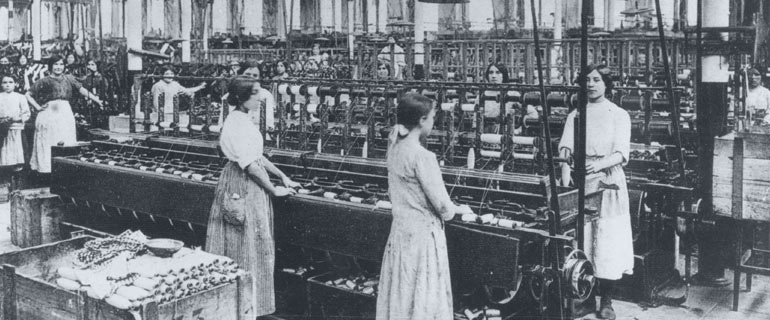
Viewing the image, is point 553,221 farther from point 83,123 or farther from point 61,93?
point 83,123

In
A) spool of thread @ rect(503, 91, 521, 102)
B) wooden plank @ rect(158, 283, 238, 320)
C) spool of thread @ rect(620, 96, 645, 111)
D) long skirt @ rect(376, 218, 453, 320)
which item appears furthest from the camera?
spool of thread @ rect(620, 96, 645, 111)

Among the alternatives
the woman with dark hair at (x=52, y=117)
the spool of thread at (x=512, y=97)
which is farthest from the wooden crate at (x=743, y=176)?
the woman with dark hair at (x=52, y=117)

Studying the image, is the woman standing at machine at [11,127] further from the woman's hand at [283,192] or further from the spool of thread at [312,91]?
the woman's hand at [283,192]

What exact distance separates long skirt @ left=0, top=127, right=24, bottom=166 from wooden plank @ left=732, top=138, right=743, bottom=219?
748 centimetres

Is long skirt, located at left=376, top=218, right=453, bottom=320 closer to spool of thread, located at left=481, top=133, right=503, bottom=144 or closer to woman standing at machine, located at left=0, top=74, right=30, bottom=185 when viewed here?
spool of thread, located at left=481, top=133, right=503, bottom=144

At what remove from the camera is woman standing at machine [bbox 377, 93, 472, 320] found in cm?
322

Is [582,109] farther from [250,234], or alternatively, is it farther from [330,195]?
[250,234]

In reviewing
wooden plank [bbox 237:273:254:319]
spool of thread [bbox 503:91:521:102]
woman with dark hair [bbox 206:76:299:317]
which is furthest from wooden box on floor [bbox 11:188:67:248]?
spool of thread [bbox 503:91:521:102]

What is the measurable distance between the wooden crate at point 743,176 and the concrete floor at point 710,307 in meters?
0.64

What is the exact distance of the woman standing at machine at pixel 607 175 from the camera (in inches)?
174

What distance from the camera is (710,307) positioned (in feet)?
16.4

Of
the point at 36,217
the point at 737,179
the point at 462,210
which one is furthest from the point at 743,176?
the point at 36,217

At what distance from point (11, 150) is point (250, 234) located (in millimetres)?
5704

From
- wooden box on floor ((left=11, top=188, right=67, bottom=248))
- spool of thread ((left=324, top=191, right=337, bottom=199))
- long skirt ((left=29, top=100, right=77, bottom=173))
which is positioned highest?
long skirt ((left=29, top=100, right=77, bottom=173))
